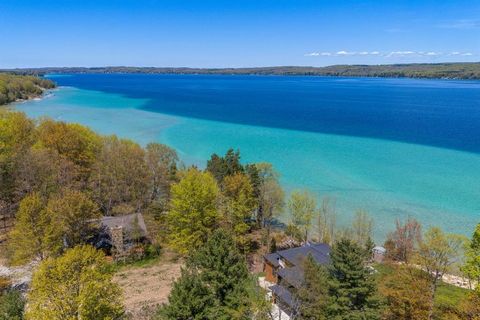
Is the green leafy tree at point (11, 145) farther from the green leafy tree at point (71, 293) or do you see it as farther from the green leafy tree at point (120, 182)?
the green leafy tree at point (71, 293)

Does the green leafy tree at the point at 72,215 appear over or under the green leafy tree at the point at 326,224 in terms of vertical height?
over

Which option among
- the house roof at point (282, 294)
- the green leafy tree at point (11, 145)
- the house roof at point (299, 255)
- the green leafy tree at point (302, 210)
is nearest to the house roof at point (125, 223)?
the green leafy tree at point (11, 145)

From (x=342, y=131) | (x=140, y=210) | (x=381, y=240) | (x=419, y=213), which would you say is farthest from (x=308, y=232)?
(x=342, y=131)

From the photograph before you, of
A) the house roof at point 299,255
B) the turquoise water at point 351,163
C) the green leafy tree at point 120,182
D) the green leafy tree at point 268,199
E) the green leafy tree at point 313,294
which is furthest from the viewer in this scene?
the turquoise water at point 351,163

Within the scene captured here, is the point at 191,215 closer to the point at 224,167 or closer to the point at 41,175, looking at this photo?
the point at 224,167

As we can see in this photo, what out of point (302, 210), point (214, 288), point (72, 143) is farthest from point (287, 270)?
point (72, 143)

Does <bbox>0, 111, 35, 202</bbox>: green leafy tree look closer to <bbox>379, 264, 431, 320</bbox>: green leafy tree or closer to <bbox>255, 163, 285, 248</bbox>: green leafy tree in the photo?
<bbox>255, 163, 285, 248</bbox>: green leafy tree

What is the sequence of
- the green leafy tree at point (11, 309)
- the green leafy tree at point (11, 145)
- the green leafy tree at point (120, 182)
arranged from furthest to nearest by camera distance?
the green leafy tree at point (120, 182), the green leafy tree at point (11, 145), the green leafy tree at point (11, 309)
